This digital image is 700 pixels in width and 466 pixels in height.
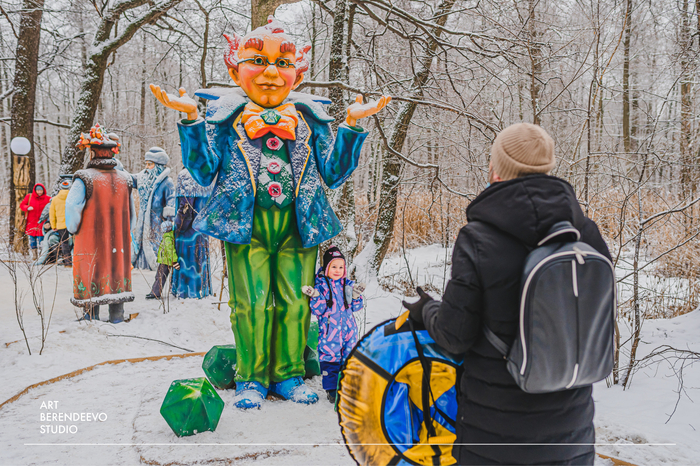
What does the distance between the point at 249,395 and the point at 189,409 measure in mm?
473

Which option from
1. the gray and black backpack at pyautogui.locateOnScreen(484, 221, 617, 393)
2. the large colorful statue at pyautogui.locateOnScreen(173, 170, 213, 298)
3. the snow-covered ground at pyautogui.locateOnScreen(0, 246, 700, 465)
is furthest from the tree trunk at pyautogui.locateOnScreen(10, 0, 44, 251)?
the gray and black backpack at pyautogui.locateOnScreen(484, 221, 617, 393)

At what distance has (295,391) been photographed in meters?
3.00

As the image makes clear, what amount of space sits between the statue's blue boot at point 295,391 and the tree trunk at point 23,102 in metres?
7.82

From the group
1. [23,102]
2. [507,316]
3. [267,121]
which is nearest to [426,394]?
[507,316]

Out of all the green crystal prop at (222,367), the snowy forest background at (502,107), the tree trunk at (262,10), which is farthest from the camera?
the tree trunk at (262,10)

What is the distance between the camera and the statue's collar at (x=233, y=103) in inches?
115

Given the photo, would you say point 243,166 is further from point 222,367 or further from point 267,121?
point 222,367

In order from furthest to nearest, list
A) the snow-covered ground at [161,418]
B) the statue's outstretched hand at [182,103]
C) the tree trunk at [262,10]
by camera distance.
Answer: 1. the tree trunk at [262,10]
2. the statue's outstretched hand at [182,103]
3. the snow-covered ground at [161,418]

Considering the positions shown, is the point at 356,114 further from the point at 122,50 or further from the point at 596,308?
the point at 122,50

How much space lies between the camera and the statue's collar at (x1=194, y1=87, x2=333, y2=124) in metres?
2.92

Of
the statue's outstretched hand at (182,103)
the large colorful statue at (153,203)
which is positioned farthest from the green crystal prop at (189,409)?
the large colorful statue at (153,203)

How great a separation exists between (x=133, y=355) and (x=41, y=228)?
21.1 ft

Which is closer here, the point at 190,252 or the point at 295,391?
the point at 295,391

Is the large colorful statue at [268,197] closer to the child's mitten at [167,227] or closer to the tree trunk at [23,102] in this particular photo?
the child's mitten at [167,227]
